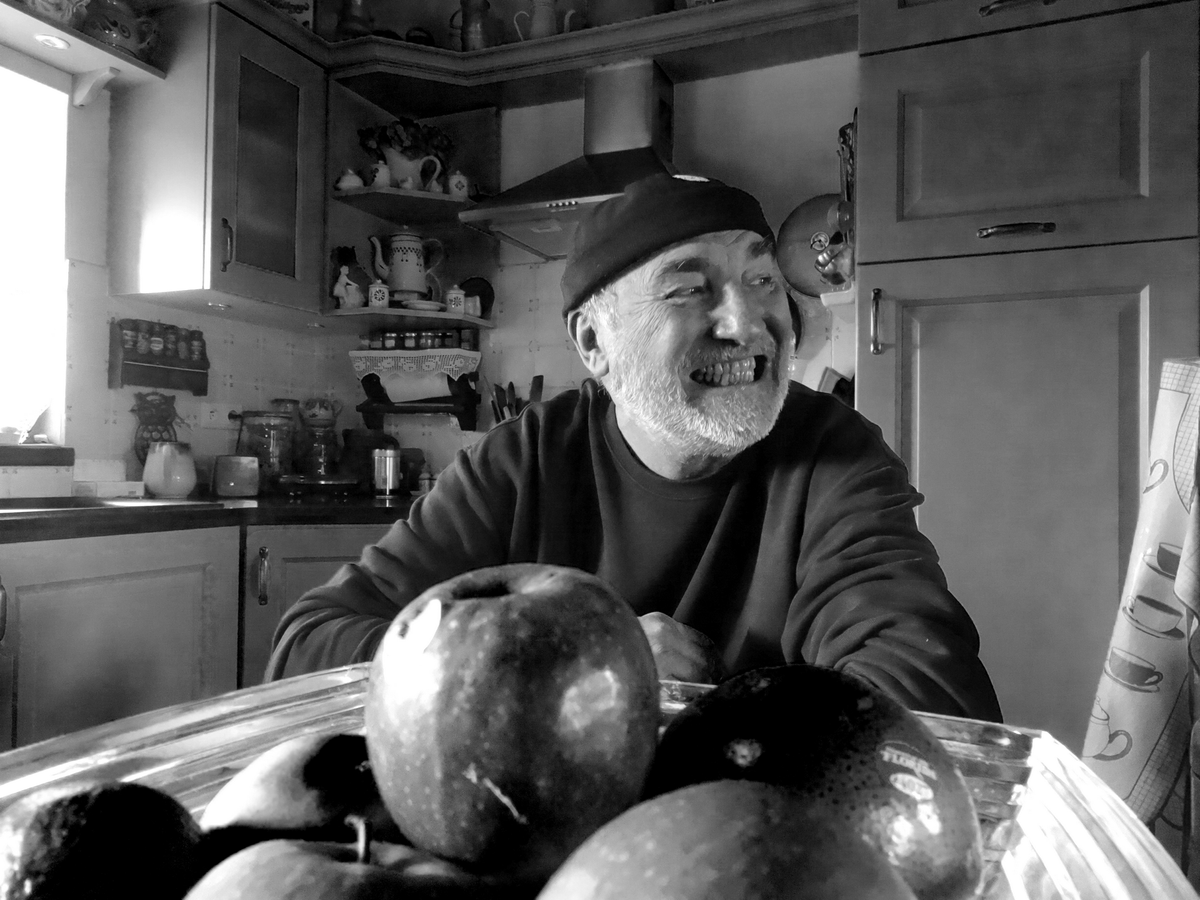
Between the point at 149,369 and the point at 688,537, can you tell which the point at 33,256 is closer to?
the point at 149,369

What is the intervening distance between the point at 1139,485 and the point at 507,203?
1.93 m

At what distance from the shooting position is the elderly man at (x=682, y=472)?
3.78ft

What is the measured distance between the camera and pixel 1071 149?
6.45 ft

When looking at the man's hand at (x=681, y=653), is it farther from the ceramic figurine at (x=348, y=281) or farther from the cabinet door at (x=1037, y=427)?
the ceramic figurine at (x=348, y=281)

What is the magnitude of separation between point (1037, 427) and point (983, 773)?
6.04ft

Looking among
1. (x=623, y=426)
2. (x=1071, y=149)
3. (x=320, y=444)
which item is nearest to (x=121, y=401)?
(x=320, y=444)

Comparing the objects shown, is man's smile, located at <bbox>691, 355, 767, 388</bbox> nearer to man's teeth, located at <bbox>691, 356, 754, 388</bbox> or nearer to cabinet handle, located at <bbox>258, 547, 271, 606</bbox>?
man's teeth, located at <bbox>691, 356, 754, 388</bbox>

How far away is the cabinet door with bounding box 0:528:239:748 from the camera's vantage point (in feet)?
5.98

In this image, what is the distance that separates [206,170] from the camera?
98.6 inches

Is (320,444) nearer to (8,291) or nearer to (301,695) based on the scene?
(8,291)

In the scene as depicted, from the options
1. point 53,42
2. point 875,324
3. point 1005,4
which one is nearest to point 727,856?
point 875,324

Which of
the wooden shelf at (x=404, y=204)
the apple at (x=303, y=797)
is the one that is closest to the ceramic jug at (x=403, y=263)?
the wooden shelf at (x=404, y=204)

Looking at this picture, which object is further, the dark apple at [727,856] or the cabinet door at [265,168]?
the cabinet door at [265,168]

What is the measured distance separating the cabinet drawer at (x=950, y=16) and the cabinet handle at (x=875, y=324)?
622mm
